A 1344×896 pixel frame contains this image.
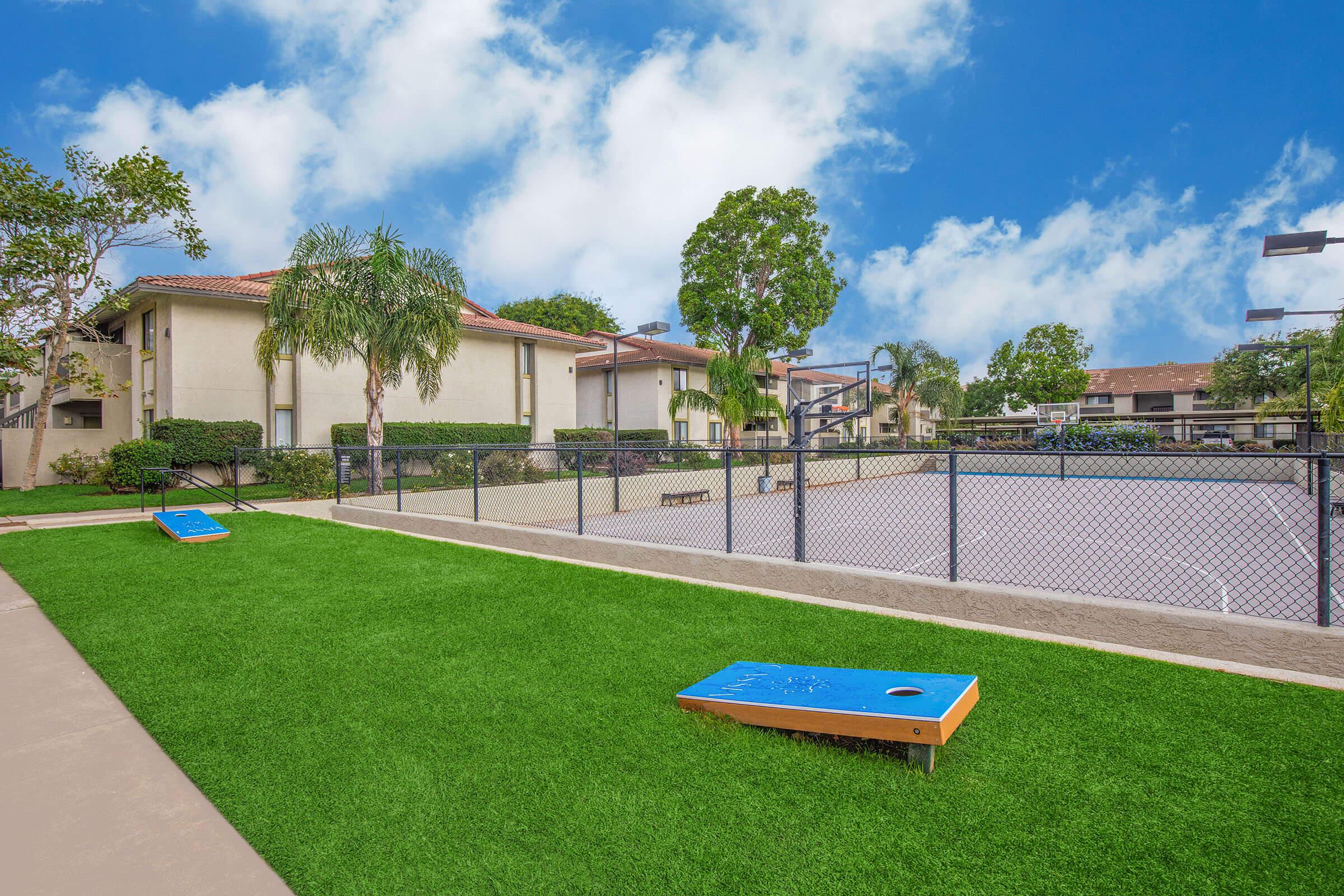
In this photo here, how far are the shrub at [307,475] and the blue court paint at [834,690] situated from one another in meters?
16.2

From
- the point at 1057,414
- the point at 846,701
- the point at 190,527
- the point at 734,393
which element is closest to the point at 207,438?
the point at 190,527

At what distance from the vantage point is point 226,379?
21125mm

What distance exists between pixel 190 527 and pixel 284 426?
13409 millimetres

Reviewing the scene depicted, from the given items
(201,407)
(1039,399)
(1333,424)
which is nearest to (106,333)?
(201,407)

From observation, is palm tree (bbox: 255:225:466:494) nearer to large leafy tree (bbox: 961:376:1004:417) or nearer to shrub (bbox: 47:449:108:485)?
shrub (bbox: 47:449:108:485)

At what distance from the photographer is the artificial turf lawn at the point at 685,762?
2521mm

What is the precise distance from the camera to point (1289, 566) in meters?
Answer: 9.32

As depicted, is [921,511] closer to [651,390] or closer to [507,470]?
[507,470]

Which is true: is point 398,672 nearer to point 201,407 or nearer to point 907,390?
point 201,407

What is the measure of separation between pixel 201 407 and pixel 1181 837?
2464cm

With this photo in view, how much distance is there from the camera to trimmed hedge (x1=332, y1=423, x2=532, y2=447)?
74.2 ft

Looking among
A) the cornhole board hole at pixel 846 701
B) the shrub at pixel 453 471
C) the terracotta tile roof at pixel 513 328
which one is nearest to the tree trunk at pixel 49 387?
the terracotta tile roof at pixel 513 328

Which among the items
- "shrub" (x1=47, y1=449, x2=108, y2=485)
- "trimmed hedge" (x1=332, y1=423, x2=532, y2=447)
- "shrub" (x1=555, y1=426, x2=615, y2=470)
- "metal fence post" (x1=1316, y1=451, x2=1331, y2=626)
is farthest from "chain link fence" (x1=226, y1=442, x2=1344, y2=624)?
"shrub" (x1=555, y1=426, x2=615, y2=470)

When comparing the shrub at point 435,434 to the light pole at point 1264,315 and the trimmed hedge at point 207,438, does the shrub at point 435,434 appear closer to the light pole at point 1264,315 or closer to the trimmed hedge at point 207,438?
the trimmed hedge at point 207,438
